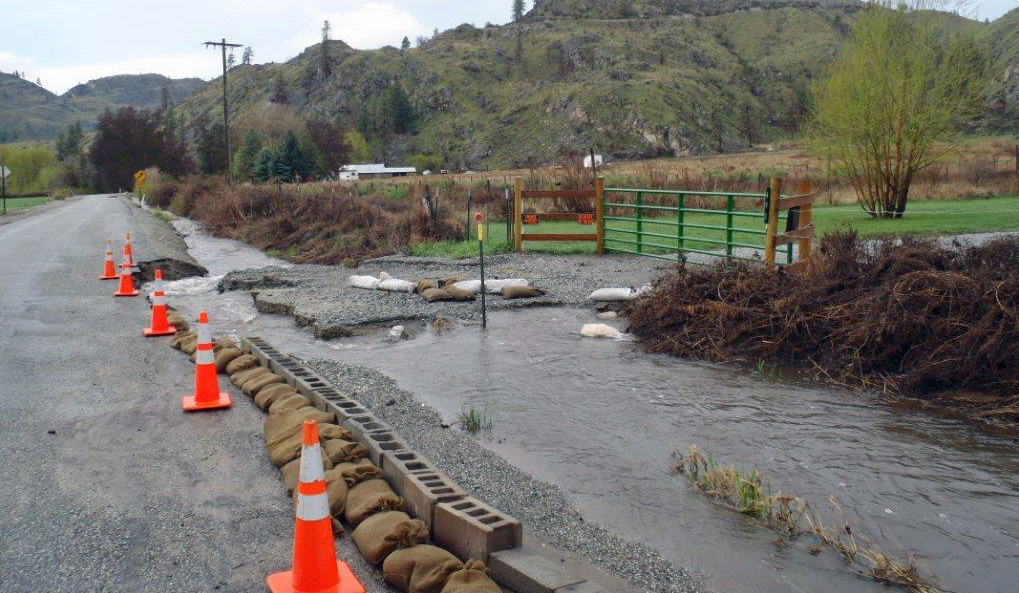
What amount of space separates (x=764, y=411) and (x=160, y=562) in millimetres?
5652

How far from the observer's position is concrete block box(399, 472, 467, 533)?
496 centimetres

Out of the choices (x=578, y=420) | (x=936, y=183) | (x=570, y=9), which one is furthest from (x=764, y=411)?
(x=570, y=9)

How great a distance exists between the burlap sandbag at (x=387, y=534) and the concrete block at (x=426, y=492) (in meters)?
0.12

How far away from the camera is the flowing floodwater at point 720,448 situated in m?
5.25

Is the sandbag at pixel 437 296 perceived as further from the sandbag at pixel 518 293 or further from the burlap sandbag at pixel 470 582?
the burlap sandbag at pixel 470 582

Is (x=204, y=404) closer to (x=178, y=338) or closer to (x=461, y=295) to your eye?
(x=178, y=338)

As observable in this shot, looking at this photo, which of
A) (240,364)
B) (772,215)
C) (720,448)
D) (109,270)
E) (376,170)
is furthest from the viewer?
(376,170)

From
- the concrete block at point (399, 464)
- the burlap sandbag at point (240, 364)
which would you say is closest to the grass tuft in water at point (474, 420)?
the concrete block at point (399, 464)

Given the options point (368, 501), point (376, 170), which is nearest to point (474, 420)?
point (368, 501)

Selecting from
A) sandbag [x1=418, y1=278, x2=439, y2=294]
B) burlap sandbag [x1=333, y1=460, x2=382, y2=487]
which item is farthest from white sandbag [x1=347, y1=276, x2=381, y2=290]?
burlap sandbag [x1=333, y1=460, x2=382, y2=487]

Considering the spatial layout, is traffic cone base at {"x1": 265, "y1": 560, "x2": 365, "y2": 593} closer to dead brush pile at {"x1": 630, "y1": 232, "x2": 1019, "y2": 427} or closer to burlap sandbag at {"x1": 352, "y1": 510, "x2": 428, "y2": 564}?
burlap sandbag at {"x1": 352, "y1": 510, "x2": 428, "y2": 564}

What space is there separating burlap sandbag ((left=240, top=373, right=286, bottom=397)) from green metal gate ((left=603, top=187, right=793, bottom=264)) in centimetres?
609

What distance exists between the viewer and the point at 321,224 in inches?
990

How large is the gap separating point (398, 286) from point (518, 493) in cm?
938
